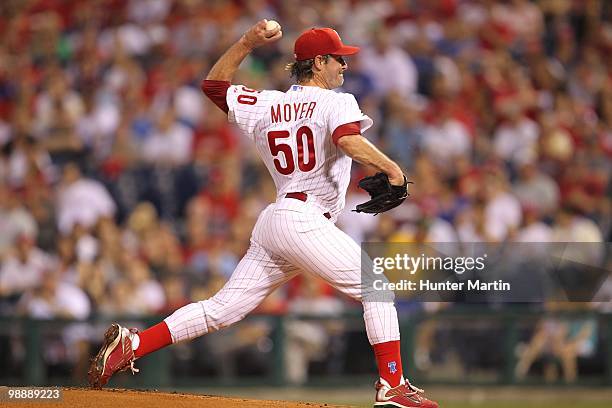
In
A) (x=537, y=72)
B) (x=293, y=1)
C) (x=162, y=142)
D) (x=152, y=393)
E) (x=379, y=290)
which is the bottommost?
(x=152, y=393)

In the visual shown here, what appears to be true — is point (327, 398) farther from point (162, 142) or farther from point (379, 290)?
point (379, 290)

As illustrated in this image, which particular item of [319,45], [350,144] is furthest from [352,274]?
[319,45]

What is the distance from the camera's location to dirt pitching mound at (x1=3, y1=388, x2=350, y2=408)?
5402mm

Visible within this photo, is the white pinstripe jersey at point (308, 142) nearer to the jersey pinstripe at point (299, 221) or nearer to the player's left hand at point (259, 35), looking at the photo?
the jersey pinstripe at point (299, 221)

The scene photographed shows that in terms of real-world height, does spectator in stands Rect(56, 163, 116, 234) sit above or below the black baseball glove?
above

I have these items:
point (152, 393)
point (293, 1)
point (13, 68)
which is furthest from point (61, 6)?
point (152, 393)

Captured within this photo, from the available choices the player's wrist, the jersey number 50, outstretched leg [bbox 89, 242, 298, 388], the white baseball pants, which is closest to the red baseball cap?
the player's wrist

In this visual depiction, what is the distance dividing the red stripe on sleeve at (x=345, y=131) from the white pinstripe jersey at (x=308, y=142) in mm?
Result: 51

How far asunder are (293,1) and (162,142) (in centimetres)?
289

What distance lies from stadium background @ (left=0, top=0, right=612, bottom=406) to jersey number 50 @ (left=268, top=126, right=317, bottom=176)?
4754mm

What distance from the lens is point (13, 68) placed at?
510 inches

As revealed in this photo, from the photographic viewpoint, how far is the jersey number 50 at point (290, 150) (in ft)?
17.5

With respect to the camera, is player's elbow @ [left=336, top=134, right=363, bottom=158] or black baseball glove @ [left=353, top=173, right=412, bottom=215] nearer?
player's elbow @ [left=336, top=134, right=363, bottom=158]

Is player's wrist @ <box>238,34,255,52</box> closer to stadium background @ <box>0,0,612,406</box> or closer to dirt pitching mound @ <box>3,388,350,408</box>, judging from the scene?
dirt pitching mound @ <box>3,388,350,408</box>
